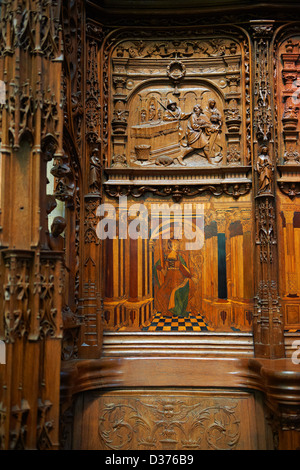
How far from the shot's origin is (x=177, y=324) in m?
6.53

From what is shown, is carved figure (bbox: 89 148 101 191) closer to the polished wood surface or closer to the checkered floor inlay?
the polished wood surface

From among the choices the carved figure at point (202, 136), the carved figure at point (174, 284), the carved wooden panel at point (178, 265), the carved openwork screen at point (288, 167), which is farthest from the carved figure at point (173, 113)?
the carved figure at point (174, 284)

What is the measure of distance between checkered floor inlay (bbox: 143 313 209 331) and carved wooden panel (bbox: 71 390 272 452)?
935mm

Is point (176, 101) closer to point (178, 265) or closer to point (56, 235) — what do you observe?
point (178, 265)

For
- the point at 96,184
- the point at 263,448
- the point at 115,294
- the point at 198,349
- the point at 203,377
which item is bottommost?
the point at 263,448

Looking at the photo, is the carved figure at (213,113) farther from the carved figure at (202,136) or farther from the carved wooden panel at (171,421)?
the carved wooden panel at (171,421)

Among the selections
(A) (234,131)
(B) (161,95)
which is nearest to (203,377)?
(A) (234,131)

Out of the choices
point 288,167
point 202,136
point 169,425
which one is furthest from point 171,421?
point 202,136

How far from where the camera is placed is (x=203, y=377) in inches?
231

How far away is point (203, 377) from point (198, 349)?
0.51 meters

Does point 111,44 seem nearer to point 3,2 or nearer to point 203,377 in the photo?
point 3,2

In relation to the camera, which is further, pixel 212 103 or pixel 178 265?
pixel 212 103

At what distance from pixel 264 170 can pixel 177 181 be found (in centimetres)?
127

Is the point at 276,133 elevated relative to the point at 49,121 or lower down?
elevated
